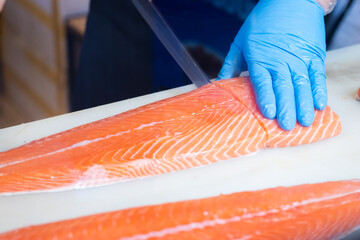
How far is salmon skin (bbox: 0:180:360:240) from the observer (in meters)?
1.53

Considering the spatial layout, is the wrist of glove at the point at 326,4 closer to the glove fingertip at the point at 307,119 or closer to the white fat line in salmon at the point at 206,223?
the glove fingertip at the point at 307,119

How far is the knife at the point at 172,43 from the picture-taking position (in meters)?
2.40

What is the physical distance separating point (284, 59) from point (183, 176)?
90 cm

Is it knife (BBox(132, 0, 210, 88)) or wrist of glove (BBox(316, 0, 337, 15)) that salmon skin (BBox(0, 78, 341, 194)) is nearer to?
knife (BBox(132, 0, 210, 88))

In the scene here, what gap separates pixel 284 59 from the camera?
7.13 feet

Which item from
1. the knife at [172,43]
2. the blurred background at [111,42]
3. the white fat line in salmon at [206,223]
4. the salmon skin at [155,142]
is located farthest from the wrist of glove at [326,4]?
the white fat line in salmon at [206,223]

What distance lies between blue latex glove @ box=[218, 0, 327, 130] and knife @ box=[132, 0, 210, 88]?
0.15 meters

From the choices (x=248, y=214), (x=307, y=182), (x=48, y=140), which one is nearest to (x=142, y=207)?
(x=248, y=214)

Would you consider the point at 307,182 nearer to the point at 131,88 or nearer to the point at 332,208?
the point at 332,208

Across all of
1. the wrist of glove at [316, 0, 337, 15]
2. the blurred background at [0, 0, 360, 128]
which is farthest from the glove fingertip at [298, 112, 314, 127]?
the blurred background at [0, 0, 360, 128]

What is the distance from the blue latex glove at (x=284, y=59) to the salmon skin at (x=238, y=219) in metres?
0.43

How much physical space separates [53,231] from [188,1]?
1940 mm

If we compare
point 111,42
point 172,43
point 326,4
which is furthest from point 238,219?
point 111,42

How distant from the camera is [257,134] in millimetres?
1990
